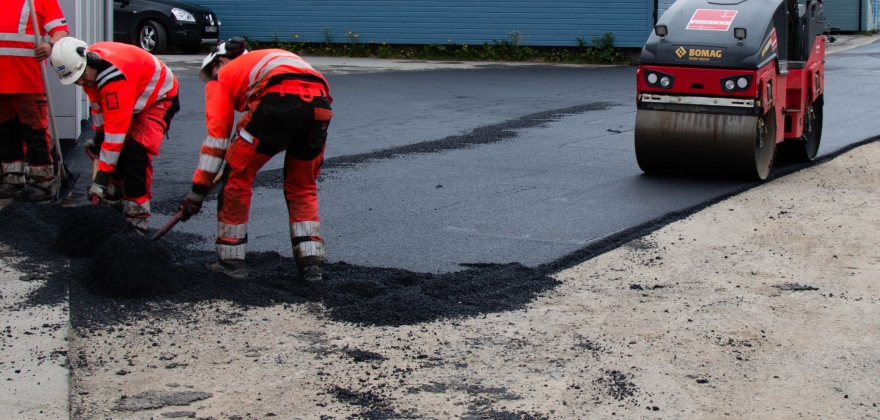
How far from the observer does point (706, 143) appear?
8672 millimetres

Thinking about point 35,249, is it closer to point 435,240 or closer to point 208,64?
point 208,64

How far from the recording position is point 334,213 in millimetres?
7594

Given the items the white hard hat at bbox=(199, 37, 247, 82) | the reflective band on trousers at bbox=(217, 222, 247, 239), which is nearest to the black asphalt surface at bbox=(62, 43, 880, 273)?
the reflective band on trousers at bbox=(217, 222, 247, 239)

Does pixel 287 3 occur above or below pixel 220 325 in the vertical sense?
above

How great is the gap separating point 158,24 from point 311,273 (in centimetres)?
1645

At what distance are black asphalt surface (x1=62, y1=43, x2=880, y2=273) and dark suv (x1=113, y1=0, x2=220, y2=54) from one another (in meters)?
5.32

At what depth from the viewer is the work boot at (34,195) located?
24.8 ft

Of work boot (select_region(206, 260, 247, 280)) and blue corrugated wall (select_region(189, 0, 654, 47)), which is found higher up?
blue corrugated wall (select_region(189, 0, 654, 47))

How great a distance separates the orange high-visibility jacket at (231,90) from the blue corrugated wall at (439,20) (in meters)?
16.7

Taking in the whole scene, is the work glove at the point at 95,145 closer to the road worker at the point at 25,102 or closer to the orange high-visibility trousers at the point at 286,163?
the road worker at the point at 25,102

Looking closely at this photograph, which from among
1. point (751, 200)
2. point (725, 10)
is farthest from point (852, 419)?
point (725, 10)

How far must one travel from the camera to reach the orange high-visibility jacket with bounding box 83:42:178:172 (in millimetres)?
6188

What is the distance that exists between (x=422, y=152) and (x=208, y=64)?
4.85 meters

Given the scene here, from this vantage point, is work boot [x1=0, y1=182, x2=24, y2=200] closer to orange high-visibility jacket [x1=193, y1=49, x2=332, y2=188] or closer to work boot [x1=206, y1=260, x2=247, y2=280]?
work boot [x1=206, y1=260, x2=247, y2=280]
